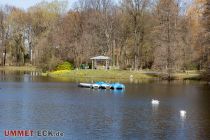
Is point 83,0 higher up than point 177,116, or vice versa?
point 83,0

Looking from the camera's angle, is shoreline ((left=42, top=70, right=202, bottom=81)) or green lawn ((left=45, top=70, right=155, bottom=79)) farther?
green lawn ((left=45, top=70, right=155, bottom=79))

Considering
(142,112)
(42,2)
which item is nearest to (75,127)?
(142,112)

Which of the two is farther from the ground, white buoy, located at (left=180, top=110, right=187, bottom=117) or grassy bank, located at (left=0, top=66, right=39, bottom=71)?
grassy bank, located at (left=0, top=66, right=39, bottom=71)

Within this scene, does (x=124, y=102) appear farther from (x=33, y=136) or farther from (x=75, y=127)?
(x=33, y=136)

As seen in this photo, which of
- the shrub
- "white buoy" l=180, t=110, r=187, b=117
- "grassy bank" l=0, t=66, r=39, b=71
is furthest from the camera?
"grassy bank" l=0, t=66, r=39, b=71

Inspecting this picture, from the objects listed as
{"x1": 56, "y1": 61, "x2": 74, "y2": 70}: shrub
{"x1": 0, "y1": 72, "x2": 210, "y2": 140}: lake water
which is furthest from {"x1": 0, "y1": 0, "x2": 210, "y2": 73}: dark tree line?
{"x1": 0, "y1": 72, "x2": 210, "y2": 140}: lake water

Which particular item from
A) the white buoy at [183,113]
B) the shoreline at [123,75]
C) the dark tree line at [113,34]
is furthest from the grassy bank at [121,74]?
the white buoy at [183,113]

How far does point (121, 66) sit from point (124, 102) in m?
50.4

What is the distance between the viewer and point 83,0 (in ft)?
379

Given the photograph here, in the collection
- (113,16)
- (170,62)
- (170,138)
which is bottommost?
(170,138)

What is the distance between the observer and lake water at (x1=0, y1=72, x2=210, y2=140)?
3300cm

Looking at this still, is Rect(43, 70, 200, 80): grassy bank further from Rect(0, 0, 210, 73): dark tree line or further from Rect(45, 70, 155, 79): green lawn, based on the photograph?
Rect(0, 0, 210, 73): dark tree line

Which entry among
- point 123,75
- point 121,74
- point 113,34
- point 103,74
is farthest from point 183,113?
point 113,34

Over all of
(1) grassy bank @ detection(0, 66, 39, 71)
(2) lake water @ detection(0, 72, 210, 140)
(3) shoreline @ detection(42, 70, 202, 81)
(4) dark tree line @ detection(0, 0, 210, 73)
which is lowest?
(2) lake water @ detection(0, 72, 210, 140)
